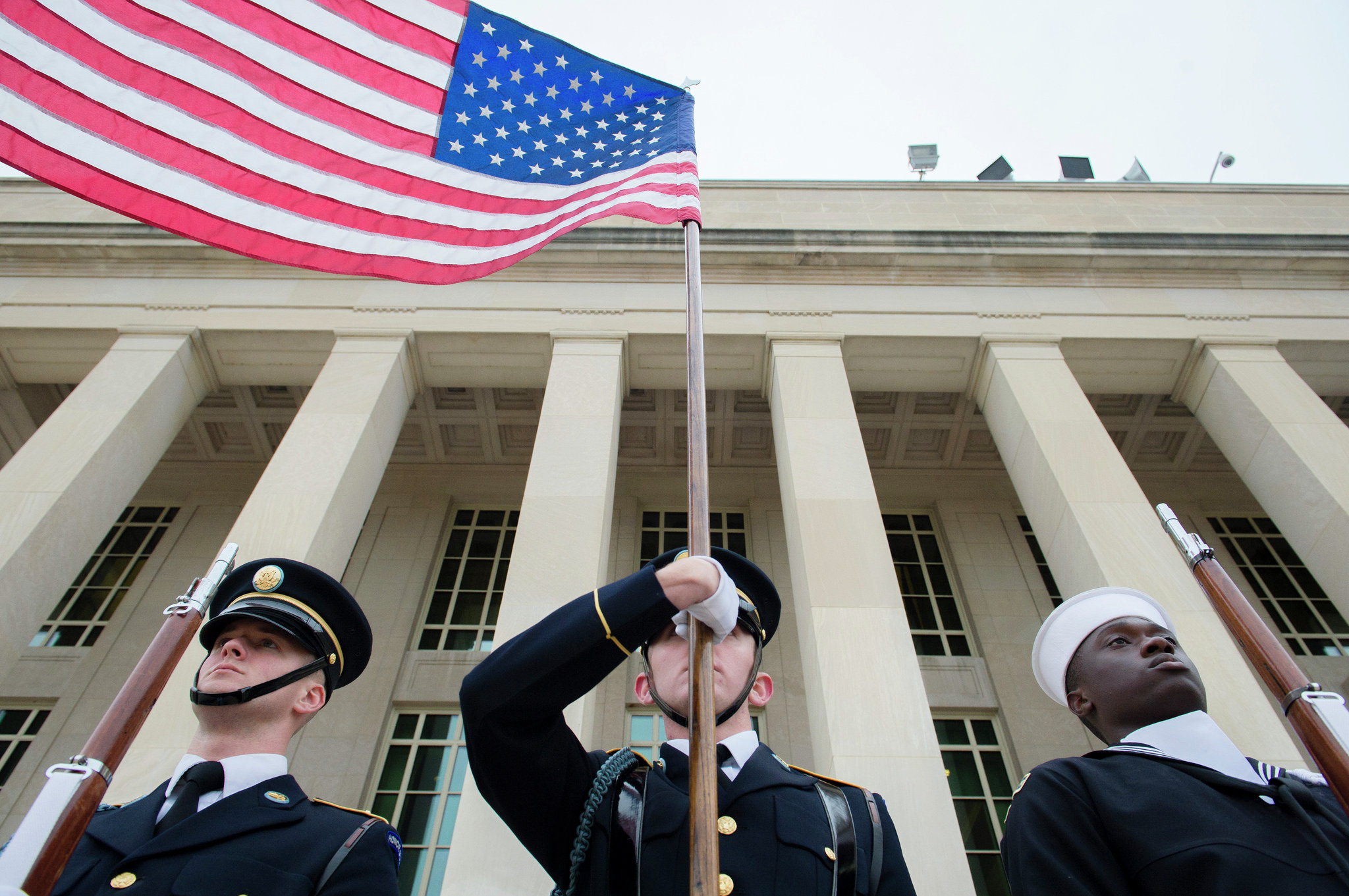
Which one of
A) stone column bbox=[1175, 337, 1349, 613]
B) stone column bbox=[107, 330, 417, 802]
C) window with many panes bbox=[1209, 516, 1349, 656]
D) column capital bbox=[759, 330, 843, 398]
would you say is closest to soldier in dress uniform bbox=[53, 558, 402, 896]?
stone column bbox=[107, 330, 417, 802]

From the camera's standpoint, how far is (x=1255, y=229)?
12.5 metres

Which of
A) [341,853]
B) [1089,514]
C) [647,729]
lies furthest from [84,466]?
[1089,514]

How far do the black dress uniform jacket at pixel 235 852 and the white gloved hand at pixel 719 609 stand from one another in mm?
1456

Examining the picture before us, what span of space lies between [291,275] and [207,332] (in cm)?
139

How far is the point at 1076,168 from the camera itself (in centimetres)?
1501

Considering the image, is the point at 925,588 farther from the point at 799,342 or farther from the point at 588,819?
the point at 588,819

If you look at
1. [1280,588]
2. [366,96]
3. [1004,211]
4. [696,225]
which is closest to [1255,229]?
[1004,211]

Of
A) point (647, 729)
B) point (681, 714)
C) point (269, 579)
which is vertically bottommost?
point (681, 714)

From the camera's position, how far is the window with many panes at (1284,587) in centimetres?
1180

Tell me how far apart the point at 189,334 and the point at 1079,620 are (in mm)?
11109

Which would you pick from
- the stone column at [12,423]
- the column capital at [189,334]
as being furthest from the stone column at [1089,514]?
the stone column at [12,423]

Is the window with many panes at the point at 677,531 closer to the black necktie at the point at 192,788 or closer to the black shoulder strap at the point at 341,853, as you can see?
the black shoulder strap at the point at 341,853

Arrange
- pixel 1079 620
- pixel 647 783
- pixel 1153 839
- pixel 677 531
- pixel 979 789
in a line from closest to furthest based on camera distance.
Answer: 1. pixel 1153 839
2. pixel 647 783
3. pixel 1079 620
4. pixel 979 789
5. pixel 677 531

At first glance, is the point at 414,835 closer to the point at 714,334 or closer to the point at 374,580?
the point at 374,580
